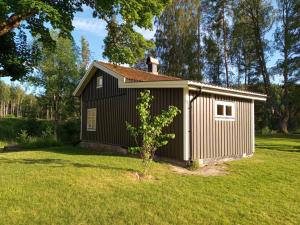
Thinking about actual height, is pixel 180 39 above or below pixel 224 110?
above

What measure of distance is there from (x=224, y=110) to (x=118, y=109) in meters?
4.86

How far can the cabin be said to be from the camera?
10.3 metres

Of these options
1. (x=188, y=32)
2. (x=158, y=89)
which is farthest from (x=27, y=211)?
(x=188, y=32)

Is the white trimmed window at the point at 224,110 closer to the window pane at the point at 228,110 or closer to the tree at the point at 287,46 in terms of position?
the window pane at the point at 228,110

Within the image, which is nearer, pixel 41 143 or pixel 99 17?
pixel 99 17

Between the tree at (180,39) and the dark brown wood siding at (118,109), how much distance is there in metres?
16.5

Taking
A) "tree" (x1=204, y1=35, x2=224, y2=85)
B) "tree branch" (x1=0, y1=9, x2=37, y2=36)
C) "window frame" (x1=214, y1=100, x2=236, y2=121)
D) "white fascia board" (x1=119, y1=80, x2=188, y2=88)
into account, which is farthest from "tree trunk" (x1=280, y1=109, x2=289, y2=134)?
"tree branch" (x1=0, y1=9, x2=37, y2=36)

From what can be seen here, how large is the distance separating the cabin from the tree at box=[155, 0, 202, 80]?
1698 cm

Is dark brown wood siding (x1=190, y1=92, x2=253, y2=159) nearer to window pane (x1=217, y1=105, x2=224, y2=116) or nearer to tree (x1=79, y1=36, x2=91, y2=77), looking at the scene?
window pane (x1=217, y1=105, x2=224, y2=116)

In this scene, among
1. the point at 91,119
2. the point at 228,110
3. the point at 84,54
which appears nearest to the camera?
the point at 228,110

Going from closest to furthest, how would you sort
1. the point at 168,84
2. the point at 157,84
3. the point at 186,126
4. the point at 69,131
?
the point at 186,126
the point at 168,84
the point at 157,84
the point at 69,131

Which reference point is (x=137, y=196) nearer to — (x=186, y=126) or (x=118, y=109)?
(x=186, y=126)

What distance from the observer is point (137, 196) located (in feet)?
21.4

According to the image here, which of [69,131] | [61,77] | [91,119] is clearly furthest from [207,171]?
[61,77]
